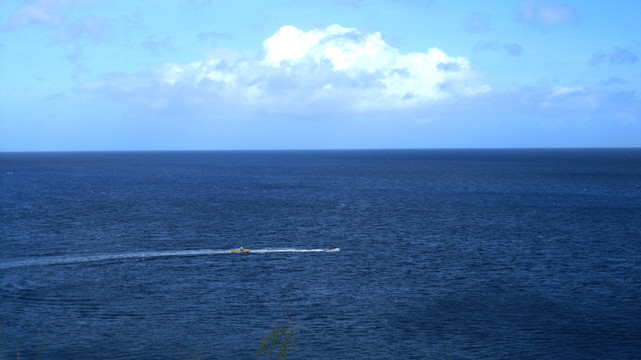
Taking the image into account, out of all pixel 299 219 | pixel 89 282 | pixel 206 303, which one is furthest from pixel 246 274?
A: pixel 299 219

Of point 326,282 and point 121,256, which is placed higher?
point 121,256

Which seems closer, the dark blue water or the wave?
the dark blue water

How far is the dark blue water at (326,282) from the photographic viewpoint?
140 feet

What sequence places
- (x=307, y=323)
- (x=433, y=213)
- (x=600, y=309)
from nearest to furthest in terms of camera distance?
(x=307, y=323)
(x=600, y=309)
(x=433, y=213)

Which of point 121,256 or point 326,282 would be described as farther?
point 121,256

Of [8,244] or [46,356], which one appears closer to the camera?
[46,356]

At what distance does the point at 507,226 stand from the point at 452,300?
149 ft

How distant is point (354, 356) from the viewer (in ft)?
132

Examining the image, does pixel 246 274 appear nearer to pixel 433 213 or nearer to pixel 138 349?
pixel 138 349

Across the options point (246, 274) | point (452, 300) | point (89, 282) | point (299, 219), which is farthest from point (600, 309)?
point (299, 219)

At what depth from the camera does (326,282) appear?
58.2m

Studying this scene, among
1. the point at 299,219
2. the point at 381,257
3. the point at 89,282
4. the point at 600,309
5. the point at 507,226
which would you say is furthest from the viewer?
the point at 299,219

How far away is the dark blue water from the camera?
140 feet

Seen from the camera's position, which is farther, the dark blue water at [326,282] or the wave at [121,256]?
the wave at [121,256]
